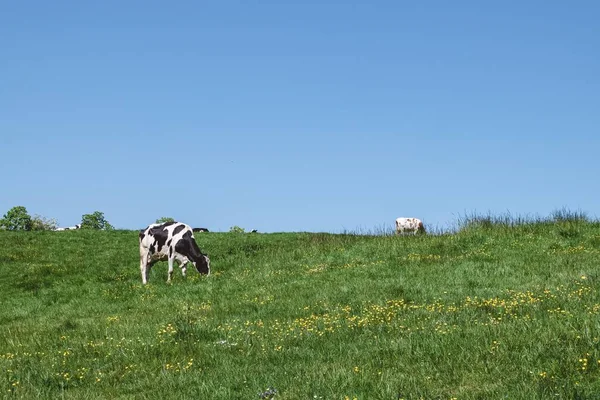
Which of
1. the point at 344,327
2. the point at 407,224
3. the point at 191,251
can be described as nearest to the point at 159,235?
the point at 191,251

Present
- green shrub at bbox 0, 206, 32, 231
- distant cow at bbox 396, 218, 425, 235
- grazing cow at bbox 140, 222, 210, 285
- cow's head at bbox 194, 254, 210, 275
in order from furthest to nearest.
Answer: green shrub at bbox 0, 206, 32, 231 < distant cow at bbox 396, 218, 425, 235 < cow's head at bbox 194, 254, 210, 275 < grazing cow at bbox 140, 222, 210, 285

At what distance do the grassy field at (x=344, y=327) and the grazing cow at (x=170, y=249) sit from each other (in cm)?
97

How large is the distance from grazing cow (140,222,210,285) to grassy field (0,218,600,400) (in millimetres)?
975

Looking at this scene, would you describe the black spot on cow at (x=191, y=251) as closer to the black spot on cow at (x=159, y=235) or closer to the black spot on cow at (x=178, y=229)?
the black spot on cow at (x=178, y=229)

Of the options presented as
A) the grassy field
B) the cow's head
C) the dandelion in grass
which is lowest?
the dandelion in grass

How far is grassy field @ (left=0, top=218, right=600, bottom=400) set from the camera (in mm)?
9203

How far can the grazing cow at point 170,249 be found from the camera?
84.1 ft

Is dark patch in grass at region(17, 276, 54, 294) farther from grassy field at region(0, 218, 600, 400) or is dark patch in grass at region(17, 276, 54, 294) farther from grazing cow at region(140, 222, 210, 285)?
grazing cow at region(140, 222, 210, 285)

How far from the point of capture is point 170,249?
25.6 m

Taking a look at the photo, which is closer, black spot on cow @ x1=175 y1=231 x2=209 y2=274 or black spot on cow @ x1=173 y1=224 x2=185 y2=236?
black spot on cow @ x1=175 y1=231 x2=209 y2=274

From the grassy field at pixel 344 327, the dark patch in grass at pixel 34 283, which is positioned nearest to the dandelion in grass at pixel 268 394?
the grassy field at pixel 344 327

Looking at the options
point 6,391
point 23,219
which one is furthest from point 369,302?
point 23,219

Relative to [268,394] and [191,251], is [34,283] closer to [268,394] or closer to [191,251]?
[191,251]

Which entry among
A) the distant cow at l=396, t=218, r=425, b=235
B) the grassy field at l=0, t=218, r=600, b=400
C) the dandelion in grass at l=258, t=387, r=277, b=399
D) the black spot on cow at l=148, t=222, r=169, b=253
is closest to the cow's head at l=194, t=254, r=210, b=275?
the grassy field at l=0, t=218, r=600, b=400
